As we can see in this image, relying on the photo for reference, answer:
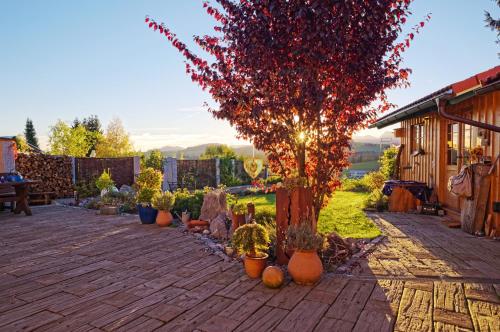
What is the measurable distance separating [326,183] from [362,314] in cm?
203

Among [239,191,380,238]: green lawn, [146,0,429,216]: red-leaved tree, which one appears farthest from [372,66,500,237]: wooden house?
[239,191,380,238]: green lawn

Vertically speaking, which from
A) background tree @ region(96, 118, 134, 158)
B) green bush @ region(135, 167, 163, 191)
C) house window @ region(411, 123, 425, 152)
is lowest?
green bush @ region(135, 167, 163, 191)

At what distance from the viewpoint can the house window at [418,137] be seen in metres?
8.85

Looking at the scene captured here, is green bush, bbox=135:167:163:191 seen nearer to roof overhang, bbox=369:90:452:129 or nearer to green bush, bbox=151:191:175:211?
green bush, bbox=151:191:175:211

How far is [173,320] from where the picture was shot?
105 inches

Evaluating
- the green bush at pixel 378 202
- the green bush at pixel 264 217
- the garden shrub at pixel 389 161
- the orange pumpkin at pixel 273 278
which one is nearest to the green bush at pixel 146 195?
the green bush at pixel 264 217

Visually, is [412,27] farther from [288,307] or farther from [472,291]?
[288,307]

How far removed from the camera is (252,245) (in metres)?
3.67

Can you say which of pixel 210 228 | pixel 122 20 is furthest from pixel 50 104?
pixel 210 228

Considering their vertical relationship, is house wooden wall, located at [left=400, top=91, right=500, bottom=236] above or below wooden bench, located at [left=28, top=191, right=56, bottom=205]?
above

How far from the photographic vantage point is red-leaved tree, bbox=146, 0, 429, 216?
3.84 meters

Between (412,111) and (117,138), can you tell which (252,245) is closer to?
(412,111)

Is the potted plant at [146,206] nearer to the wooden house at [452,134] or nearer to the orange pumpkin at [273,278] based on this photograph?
the orange pumpkin at [273,278]

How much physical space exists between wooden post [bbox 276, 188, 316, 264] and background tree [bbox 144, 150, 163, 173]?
1165cm
